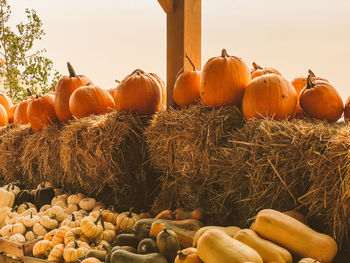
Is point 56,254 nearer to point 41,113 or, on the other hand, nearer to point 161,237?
point 161,237

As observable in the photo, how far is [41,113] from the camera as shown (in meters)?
3.77

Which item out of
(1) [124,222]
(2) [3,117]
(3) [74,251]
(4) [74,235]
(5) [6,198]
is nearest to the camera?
(3) [74,251]

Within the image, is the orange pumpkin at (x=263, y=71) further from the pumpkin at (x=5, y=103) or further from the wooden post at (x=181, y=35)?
the pumpkin at (x=5, y=103)

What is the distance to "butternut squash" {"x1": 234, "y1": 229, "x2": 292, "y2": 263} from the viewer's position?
158 centimetres

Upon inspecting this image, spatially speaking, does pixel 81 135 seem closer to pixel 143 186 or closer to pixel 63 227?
pixel 143 186

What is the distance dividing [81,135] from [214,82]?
1.27 metres

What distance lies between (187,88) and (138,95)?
497 millimetres

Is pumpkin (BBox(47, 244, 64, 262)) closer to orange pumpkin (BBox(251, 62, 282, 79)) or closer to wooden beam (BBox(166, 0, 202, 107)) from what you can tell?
wooden beam (BBox(166, 0, 202, 107))

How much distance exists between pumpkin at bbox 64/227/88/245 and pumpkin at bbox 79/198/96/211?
0.72m

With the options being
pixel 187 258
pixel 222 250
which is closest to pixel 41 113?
pixel 187 258

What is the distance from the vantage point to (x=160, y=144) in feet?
8.87

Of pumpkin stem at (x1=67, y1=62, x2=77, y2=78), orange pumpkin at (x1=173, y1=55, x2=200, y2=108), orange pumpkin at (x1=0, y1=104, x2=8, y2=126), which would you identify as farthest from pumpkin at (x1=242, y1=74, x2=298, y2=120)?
orange pumpkin at (x1=0, y1=104, x2=8, y2=126)

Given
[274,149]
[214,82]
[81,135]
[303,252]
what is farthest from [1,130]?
[303,252]

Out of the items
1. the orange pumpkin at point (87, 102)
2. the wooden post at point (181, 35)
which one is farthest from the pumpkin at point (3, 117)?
the wooden post at point (181, 35)
